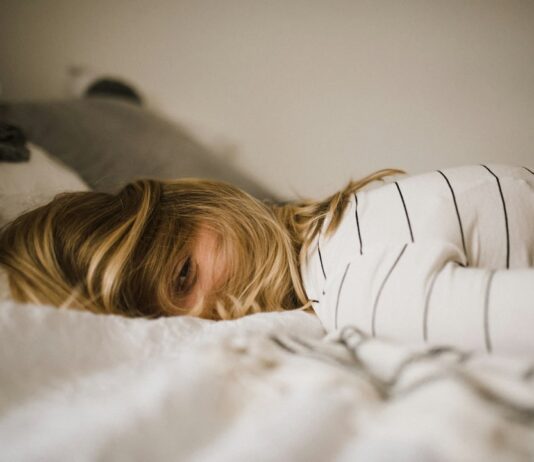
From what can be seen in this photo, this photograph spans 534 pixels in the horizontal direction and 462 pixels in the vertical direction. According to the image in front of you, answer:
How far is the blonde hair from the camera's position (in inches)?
19.2

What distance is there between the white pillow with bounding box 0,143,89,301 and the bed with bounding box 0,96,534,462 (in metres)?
0.36

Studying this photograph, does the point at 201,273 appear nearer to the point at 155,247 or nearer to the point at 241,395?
the point at 155,247

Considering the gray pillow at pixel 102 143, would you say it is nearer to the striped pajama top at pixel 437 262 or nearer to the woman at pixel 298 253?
the woman at pixel 298 253

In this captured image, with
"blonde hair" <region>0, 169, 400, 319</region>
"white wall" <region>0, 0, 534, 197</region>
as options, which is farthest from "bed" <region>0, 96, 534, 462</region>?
"white wall" <region>0, 0, 534, 197</region>

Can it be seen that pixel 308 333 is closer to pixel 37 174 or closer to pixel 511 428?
pixel 511 428

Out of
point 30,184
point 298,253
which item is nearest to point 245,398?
point 298,253

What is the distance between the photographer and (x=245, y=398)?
0.28 m

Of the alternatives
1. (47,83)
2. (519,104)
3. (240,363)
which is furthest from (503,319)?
(47,83)

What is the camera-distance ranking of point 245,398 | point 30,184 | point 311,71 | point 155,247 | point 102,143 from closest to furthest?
point 245,398, point 155,247, point 30,184, point 102,143, point 311,71

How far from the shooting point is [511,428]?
229 mm

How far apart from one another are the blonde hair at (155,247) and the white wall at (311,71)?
0.53m

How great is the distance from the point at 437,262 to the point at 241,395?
0.93 ft

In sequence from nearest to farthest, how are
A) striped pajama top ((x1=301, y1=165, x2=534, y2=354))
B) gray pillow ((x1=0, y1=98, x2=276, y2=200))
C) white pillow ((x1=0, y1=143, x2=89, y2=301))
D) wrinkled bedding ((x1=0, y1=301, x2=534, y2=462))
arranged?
1. wrinkled bedding ((x1=0, y1=301, x2=534, y2=462))
2. striped pajama top ((x1=301, y1=165, x2=534, y2=354))
3. white pillow ((x1=0, y1=143, x2=89, y2=301))
4. gray pillow ((x1=0, y1=98, x2=276, y2=200))

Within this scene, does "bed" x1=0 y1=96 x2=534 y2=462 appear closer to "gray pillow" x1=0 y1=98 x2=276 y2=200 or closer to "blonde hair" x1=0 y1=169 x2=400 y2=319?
"blonde hair" x1=0 y1=169 x2=400 y2=319
